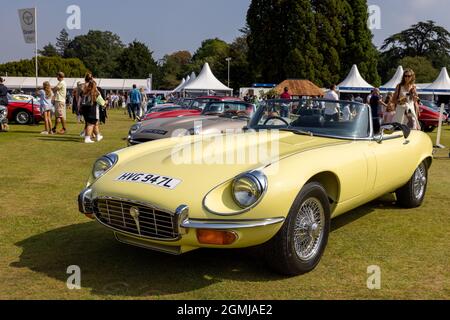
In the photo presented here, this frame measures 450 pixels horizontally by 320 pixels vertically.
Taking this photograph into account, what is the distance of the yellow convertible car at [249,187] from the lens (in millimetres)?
3141

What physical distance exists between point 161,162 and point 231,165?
606 mm

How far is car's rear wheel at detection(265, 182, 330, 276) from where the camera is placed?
10.8 feet

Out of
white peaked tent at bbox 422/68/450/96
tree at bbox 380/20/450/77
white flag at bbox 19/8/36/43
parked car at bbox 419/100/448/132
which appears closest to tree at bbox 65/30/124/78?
tree at bbox 380/20/450/77

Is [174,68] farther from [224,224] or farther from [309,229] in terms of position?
[224,224]

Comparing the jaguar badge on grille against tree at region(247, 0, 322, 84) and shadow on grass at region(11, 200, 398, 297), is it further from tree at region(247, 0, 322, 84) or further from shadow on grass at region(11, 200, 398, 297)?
tree at region(247, 0, 322, 84)

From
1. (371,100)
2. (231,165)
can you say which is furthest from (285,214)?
(371,100)

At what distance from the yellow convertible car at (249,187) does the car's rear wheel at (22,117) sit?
14.1 m

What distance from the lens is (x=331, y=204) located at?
12.9 feet

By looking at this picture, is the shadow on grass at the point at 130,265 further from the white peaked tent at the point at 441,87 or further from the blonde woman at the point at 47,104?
the white peaked tent at the point at 441,87

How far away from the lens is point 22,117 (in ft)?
56.3

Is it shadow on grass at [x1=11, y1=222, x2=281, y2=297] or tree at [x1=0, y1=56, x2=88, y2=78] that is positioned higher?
tree at [x1=0, y1=56, x2=88, y2=78]

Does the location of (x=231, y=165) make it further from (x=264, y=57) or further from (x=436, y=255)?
(x=264, y=57)

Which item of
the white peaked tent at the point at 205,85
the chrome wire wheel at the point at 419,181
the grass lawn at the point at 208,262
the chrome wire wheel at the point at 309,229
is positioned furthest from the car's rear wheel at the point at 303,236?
the white peaked tent at the point at 205,85

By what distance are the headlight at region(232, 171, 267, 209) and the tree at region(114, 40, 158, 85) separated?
87871mm
